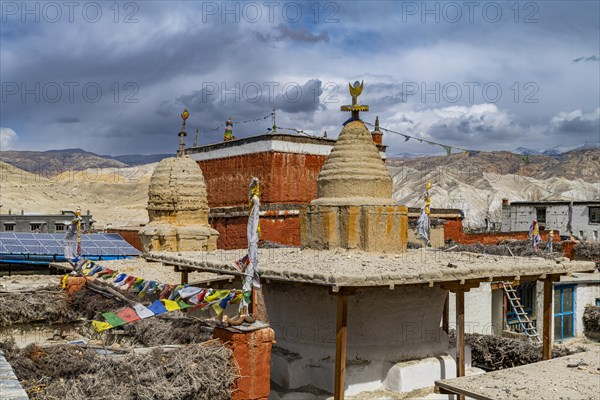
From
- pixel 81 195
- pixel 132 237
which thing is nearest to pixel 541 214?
pixel 132 237

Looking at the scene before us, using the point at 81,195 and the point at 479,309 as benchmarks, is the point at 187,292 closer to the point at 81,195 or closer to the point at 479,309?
the point at 479,309

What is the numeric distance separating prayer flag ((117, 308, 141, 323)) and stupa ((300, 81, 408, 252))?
17.0ft

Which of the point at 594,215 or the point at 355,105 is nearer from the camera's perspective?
the point at 355,105

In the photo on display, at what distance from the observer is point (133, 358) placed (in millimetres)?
8359

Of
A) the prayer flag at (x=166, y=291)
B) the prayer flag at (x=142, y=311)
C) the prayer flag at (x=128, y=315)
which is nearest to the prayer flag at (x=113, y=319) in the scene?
the prayer flag at (x=128, y=315)

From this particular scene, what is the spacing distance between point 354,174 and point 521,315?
1186 centimetres

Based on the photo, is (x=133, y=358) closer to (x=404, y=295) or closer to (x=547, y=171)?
(x=404, y=295)

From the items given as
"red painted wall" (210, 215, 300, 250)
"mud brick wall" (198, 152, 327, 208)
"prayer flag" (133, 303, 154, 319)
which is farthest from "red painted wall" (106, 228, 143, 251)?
"prayer flag" (133, 303, 154, 319)

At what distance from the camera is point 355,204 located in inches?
534

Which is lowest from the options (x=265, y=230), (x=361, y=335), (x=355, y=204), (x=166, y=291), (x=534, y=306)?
(x=534, y=306)

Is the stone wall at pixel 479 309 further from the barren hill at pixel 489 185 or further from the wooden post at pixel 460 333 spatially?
the barren hill at pixel 489 185

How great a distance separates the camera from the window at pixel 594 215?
41.5 m

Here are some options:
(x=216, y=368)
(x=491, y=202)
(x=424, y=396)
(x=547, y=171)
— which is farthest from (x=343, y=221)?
(x=547, y=171)

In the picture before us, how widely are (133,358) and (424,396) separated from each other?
6076 mm
